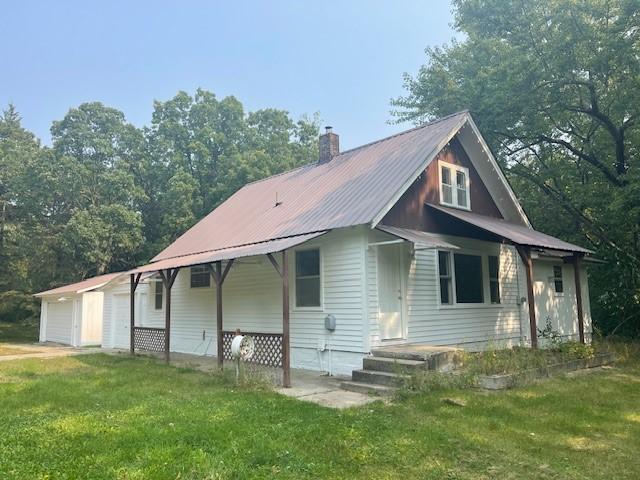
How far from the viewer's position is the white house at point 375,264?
10.7m

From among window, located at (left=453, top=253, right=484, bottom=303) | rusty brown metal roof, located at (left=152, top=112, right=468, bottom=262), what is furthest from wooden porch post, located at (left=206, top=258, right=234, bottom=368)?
window, located at (left=453, top=253, right=484, bottom=303)

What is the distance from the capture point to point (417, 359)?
30.6ft

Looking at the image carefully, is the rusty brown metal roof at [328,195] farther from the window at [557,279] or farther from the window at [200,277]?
the window at [557,279]

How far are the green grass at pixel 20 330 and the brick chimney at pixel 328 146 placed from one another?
20.2 m

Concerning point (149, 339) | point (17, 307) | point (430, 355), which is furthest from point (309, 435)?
point (17, 307)

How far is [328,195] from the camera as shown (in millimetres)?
13039

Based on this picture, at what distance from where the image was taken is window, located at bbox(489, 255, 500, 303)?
1377 cm

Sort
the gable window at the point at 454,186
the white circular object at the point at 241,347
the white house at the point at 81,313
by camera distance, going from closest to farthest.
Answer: the white circular object at the point at 241,347, the gable window at the point at 454,186, the white house at the point at 81,313

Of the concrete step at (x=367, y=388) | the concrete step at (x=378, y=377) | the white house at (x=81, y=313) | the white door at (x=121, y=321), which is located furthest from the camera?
the white house at (x=81, y=313)

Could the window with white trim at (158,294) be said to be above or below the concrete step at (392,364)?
above

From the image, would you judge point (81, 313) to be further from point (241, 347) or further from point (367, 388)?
point (367, 388)

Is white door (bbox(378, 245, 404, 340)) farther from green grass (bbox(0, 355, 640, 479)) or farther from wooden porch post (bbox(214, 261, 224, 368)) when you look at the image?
wooden porch post (bbox(214, 261, 224, 368))

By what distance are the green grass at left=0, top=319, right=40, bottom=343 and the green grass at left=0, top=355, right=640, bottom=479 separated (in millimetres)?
21622

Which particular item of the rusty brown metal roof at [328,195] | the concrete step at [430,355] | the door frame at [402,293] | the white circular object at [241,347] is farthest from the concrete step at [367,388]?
the rusty brown metal roof at [328,195]
